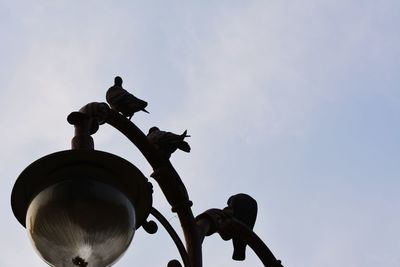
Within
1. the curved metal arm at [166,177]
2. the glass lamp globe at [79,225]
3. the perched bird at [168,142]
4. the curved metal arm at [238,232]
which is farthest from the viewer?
the curved metal arm at [238,232]

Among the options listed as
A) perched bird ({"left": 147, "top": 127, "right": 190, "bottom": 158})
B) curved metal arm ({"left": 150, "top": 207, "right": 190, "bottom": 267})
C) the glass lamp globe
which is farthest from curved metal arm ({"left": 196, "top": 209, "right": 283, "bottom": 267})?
the glass lamp globe

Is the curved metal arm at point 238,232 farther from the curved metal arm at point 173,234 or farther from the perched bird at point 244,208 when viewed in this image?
the curved metal arm at point 173,234

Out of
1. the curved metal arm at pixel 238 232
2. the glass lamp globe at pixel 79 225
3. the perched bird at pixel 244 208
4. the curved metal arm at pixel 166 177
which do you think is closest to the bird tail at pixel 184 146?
the curved metal arm at pixel 166 177

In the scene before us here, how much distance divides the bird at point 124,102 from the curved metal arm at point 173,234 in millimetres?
574

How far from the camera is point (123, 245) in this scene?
3.48m

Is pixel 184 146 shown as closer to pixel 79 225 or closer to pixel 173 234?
pixel 173 234

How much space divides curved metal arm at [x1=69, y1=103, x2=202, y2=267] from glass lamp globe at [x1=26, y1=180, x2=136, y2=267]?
0.87 m

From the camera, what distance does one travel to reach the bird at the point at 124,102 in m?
4.63

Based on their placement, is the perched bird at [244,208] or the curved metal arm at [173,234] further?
the perched bird at [244,208]

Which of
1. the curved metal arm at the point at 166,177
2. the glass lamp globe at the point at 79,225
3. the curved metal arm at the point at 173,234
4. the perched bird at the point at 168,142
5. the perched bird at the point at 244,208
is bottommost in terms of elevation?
the glass lamp globe at the point at 79,225

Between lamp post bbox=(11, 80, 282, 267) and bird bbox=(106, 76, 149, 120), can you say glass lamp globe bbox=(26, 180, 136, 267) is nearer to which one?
lamp post bbox=(11, 80, 282, 267)

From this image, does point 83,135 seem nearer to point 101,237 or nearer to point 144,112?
point 101,237

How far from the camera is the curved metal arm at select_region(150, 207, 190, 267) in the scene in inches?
164

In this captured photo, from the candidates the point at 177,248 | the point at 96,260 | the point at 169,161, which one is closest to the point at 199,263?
the point at 177,248
